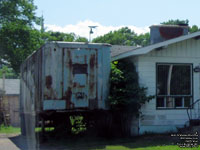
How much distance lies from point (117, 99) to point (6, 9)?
64.6ft

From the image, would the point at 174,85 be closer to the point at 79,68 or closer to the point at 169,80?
the point at 169,80

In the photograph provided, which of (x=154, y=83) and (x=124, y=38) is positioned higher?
(x=124, y=38)

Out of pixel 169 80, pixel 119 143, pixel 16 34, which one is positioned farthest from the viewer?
pixel 16 34

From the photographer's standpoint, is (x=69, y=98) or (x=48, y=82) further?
(x=69, y=98)

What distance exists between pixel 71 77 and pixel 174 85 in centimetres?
426

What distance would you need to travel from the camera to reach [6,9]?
29094 mm

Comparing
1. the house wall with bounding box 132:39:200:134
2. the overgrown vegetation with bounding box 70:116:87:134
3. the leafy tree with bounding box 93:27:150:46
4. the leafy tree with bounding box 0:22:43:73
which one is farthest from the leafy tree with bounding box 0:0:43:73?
the leafy tree with bounding box 93:27:150:46

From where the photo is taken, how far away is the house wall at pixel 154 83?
43.7 feet

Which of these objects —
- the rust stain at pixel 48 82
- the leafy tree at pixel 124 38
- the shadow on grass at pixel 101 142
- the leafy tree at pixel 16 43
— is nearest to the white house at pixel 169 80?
the shadow on grass at pixel 101 142

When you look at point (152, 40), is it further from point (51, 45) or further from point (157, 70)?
point (51, 45)

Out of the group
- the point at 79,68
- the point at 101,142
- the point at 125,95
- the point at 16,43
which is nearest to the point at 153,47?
the point at 125,95

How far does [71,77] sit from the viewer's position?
12094 mm

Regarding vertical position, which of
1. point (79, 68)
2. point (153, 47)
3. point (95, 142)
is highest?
point (153, 47)

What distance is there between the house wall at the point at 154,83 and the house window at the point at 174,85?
0.20 metres
